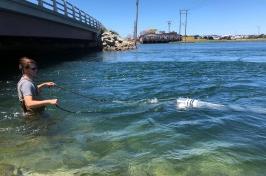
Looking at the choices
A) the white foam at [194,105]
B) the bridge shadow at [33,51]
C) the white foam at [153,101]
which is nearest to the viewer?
the white foam at [194,105]

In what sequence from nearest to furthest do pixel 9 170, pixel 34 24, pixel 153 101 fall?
pixel 9 170 → pixel 153 101 → pixel 34 24

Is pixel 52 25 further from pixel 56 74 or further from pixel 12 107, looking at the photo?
pixel 12 107

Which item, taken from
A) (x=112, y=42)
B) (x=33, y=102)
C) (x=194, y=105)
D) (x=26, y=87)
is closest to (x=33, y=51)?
(x=194, y=105)

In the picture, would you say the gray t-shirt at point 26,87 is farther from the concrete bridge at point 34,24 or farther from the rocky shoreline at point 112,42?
the rocky shoreline at point 112,42

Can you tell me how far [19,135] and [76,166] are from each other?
2611mm

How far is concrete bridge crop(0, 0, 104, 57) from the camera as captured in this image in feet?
70.9

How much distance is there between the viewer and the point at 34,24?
26.6m

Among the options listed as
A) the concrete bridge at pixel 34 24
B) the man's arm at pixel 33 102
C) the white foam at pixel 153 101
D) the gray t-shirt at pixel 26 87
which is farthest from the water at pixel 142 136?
the concrete bridge at pixel 34 24

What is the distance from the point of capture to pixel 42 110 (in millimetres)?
10133

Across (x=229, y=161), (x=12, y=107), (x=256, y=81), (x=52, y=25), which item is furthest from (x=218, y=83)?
(x=52, y=25)

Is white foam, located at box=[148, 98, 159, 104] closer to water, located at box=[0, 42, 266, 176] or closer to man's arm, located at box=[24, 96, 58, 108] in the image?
water, located at box=[0, 42, 266, 176]

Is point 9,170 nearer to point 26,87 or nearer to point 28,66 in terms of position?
point 26,87

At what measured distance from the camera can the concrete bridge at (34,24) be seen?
70.9ft

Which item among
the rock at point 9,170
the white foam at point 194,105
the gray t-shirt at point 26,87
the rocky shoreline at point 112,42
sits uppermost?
the gray t-shirt at point 26,87
